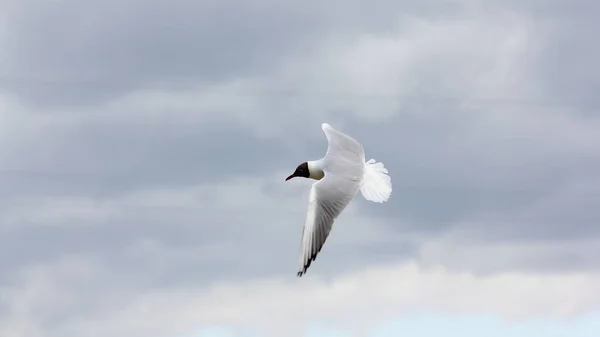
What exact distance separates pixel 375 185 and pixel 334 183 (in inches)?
76.2

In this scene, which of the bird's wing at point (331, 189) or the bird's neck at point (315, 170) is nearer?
the bird's wing at point (331, 189)

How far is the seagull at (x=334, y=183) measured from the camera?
107 feet

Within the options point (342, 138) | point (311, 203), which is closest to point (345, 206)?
point (311, 203)

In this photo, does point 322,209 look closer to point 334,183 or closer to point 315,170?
point 334,183

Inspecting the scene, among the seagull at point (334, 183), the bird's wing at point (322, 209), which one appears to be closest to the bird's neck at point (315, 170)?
the seagull at point (334, 183)

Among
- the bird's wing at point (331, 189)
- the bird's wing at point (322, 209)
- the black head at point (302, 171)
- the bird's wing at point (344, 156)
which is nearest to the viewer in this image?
the bird's wing at point (322, 209)

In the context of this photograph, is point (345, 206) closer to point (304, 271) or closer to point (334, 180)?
point (334, 180)

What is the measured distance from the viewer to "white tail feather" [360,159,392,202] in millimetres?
35781

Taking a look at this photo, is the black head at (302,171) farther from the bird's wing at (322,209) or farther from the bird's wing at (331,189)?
the bird's wing at (322,209)

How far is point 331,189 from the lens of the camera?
112 ft

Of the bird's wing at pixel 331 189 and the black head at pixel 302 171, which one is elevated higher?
the black head at pixel 302 171

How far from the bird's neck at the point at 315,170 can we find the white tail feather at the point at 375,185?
1.19 meters

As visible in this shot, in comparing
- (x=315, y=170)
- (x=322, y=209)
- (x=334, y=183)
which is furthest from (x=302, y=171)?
(x=322, y=209)

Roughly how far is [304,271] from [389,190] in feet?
18.9
